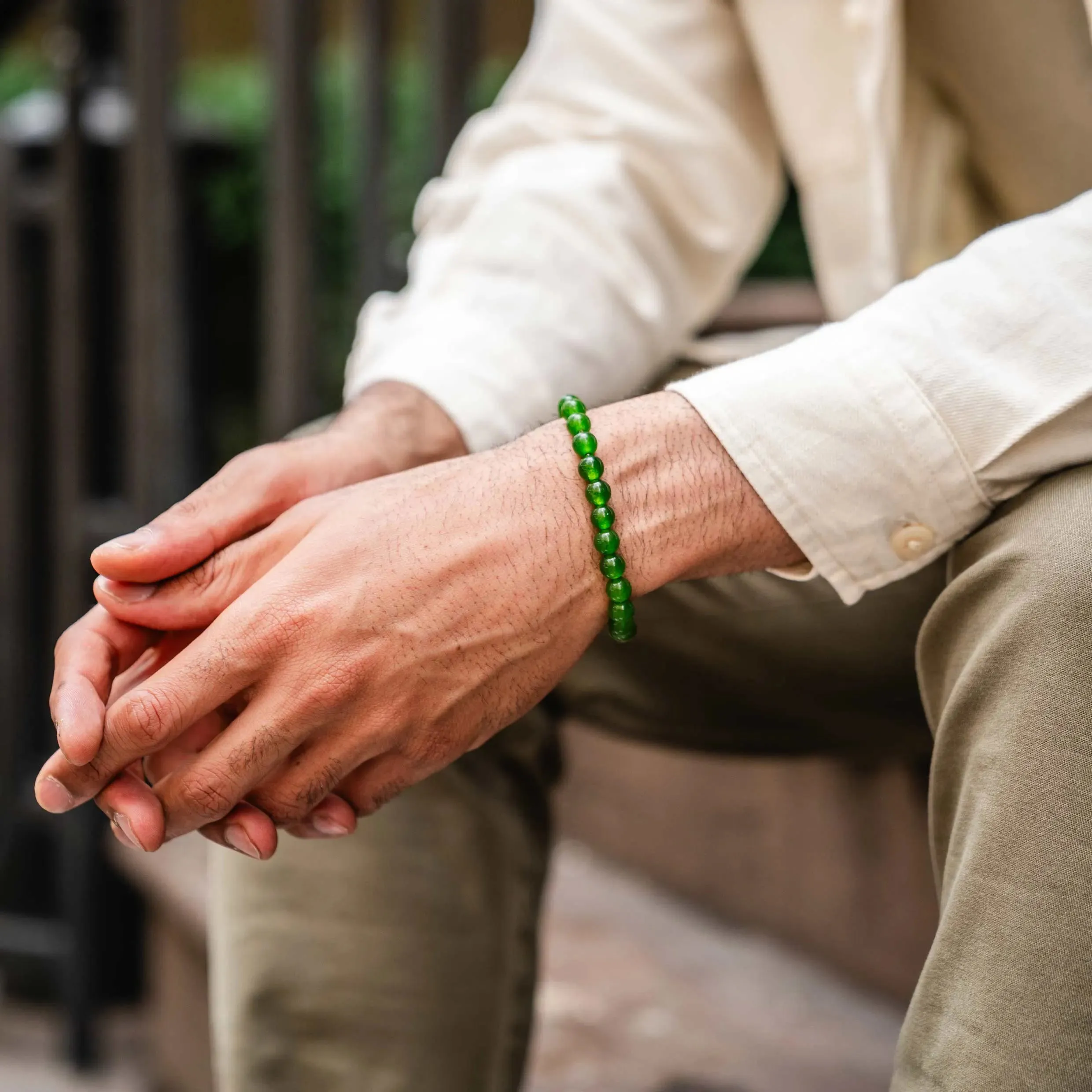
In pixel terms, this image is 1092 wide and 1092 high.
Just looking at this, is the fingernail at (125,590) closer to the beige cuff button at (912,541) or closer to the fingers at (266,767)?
the fingers at (266,767)

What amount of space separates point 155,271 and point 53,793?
1.45m

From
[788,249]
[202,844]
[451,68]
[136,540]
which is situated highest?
[451,68]

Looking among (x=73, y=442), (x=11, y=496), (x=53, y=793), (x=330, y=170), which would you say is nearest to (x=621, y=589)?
(x=53, y=793)

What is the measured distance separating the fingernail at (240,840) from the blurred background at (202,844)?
680 millimetres

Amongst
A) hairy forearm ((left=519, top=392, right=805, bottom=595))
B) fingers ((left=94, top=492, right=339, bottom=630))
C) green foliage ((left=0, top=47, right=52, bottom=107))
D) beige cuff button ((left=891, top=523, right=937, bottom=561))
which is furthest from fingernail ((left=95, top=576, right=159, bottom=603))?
green foliage ((left=0, top=47, right=52, bottom=107))

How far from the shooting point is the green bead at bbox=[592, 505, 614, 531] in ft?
2.02

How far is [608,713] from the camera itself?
88 cm

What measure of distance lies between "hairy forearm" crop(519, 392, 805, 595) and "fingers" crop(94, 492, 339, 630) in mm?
154

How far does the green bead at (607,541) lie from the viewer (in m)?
0.62

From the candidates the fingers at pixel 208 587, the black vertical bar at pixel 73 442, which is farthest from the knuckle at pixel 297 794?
the black vertical bar at pixel 73 442

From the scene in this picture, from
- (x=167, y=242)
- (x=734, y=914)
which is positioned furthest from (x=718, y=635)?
(x=167, y=242)

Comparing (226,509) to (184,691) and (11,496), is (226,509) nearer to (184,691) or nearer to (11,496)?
(184,691)

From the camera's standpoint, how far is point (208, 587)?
677 millimetres

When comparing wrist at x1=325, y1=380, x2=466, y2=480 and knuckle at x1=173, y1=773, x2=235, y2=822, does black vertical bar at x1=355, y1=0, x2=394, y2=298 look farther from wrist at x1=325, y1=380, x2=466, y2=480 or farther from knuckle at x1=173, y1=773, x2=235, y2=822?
knuckle at x1=173, y1=773, x2=235, y2=822
